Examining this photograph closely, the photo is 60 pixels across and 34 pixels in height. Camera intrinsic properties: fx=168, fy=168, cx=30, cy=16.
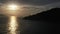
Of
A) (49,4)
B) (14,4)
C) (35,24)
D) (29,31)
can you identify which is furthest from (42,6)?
(29,31)

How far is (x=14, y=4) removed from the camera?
680 cm

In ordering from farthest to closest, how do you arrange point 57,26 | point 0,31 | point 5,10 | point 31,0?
point 5,10 < point 31,0 < point 57,26 < point 0,31

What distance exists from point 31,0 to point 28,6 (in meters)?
0.59

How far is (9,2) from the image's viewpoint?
662 cm

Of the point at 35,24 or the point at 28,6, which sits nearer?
the point at 35,24

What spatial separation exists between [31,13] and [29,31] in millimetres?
2334

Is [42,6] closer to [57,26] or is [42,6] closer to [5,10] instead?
[5,10]

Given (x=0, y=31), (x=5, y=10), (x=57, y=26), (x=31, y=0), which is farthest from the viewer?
(x=5, y=10)

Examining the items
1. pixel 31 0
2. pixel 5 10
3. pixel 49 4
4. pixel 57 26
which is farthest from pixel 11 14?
pixel 57 26

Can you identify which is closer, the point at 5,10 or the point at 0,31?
the point at 0,31

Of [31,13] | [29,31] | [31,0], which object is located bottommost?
[29,31]

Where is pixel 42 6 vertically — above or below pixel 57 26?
above

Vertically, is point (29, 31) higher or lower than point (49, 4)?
lower

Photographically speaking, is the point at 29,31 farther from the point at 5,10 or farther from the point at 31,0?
the point at 5,10
